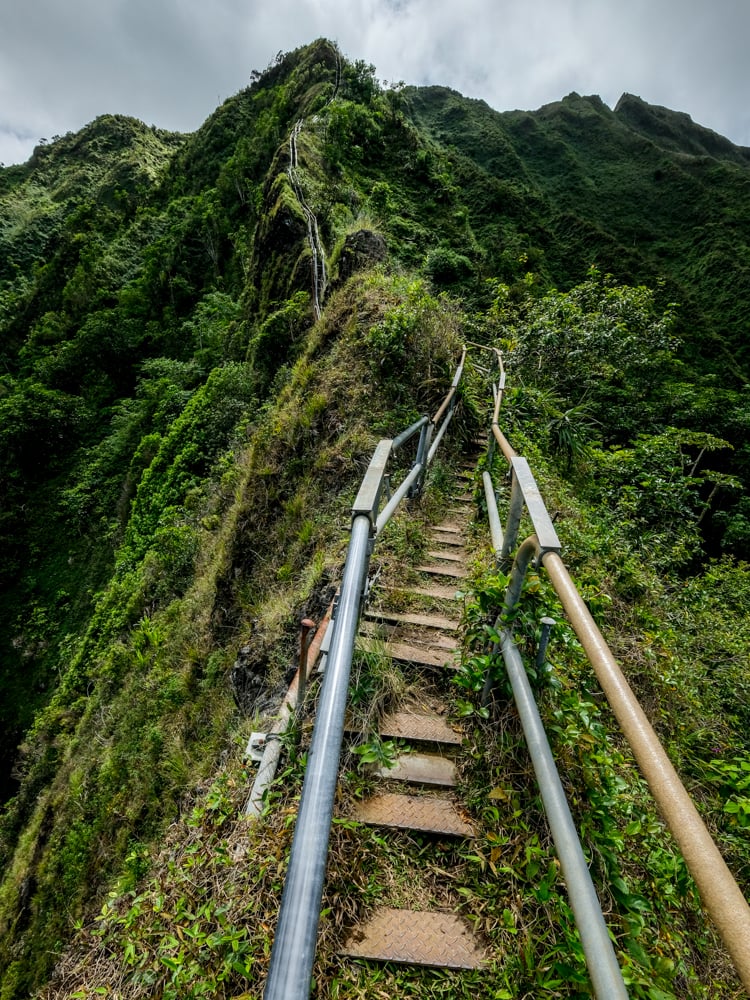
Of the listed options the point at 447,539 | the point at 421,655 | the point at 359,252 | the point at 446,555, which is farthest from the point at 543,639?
the point at 359,252

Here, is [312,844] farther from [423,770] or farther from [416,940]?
[423,770]

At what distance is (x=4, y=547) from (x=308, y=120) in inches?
859

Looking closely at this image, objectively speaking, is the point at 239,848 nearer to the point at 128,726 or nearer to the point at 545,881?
the point at 545,881

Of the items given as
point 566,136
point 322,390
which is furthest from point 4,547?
point 566,136

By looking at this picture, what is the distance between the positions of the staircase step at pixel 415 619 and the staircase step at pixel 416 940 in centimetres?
146

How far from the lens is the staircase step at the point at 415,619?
2896 mm

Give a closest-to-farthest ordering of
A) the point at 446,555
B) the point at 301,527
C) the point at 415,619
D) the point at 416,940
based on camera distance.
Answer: the point at 416,940 < the point at 415,619 < the point at 446,555 < the point at 301,527

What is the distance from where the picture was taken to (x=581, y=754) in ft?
6.12

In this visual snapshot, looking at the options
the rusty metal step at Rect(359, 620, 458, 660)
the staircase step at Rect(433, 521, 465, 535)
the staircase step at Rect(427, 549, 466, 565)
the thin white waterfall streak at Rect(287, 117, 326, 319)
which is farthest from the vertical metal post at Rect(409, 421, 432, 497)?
the thin white waterfall streak at Rect(287, 117, 326, 319)

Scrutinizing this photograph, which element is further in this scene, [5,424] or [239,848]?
[5,424]

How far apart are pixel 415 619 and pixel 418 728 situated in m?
0.80

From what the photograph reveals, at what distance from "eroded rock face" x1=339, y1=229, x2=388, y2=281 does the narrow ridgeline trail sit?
706 cm

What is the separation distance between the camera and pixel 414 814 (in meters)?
1.87

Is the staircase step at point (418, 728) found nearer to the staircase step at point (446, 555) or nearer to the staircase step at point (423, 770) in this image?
the staircase step at point (423, 770)
